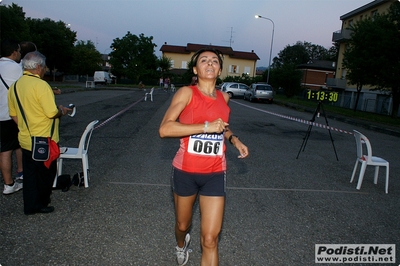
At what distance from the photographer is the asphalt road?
3.50m

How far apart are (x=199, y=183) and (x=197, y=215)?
1859 millimetres

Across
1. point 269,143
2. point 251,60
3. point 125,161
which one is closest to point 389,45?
point 269,143

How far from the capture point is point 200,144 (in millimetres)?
2877

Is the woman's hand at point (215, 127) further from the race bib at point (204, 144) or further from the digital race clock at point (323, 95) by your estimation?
the digital race clock at point (323, 95)

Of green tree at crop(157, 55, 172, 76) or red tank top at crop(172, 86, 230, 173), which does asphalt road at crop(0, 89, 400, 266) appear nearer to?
red tank top at crop(172, 86, 230, 173)

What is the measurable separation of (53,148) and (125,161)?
3.00 metres

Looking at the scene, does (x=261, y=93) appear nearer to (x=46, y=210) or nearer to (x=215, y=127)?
(x=46, y=210)

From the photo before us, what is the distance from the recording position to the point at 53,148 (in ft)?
14.3

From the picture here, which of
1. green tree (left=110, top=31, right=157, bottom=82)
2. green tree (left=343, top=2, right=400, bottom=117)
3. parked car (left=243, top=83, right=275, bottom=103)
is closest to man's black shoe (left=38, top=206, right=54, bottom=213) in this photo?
green tree (left=343, top=2, right=400, bottom=117)

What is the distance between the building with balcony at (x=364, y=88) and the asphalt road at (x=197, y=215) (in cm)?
2621

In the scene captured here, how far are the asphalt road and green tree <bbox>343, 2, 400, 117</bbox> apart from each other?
16.1 metres

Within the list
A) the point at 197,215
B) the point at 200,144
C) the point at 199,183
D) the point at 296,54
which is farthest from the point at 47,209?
the point at 296,54

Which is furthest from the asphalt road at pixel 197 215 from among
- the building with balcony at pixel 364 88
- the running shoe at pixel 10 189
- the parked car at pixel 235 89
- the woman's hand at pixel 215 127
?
the parked car at pixel 235 89

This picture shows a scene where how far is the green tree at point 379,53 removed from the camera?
2191 cm
